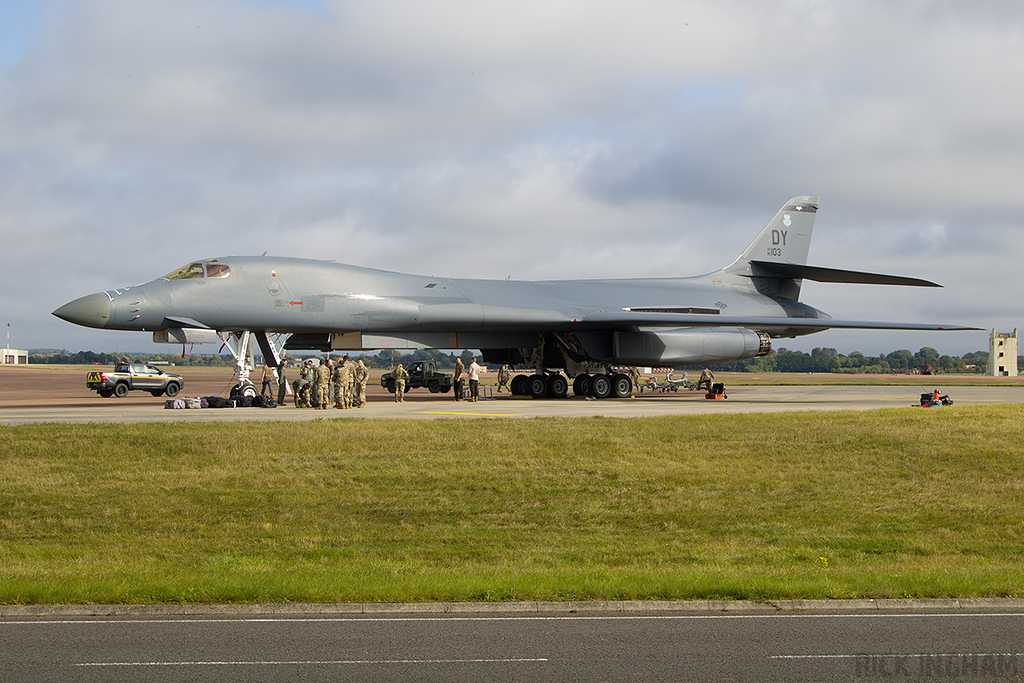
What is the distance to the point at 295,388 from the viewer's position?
90.4 feet

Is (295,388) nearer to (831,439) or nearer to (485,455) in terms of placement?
(485,455)

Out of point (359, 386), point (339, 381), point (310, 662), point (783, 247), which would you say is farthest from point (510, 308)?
point (310, 662)

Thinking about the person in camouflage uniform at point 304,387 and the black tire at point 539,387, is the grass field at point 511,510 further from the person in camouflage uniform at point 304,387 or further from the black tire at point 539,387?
the black tire at point 539,387

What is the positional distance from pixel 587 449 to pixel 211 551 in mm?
7453

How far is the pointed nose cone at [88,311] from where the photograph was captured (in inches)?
910

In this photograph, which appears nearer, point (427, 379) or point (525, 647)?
point (525, 647)

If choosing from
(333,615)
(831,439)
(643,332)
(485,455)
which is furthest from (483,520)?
(643,332)

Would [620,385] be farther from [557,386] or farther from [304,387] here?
[304,387]

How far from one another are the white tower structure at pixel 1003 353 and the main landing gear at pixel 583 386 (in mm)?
70673

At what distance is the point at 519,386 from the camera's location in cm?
3331

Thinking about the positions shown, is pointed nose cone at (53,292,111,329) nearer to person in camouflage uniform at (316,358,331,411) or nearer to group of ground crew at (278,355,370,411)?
group of ground crew at (278,355,370,411)

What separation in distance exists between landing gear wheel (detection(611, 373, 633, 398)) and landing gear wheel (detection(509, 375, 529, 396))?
10.8 ft

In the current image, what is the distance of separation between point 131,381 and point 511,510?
3172 cm

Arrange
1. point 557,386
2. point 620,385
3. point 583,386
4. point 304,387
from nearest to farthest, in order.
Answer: point 304,387 → point 583,386 → point 620,385 → point 557,386
